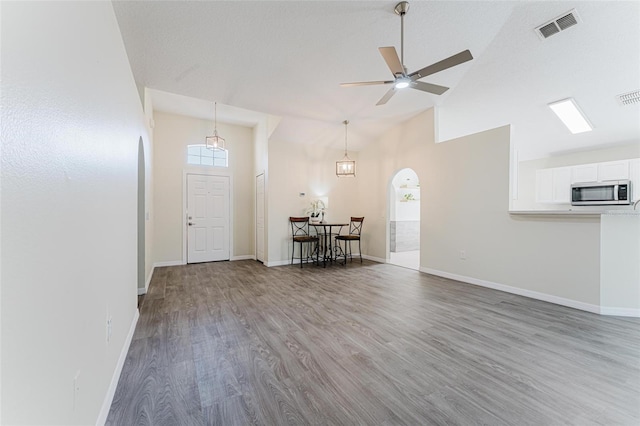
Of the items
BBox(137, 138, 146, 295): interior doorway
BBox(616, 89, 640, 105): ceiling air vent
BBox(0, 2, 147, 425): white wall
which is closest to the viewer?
BBox(0, 2, 147, 425): white wall

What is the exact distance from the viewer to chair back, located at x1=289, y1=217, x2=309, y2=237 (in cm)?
575

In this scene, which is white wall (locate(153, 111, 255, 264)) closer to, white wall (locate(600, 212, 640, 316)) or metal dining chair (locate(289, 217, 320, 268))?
metal dining chair (locate(289, 217, 320, 268))

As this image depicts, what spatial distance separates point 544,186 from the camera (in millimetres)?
5914

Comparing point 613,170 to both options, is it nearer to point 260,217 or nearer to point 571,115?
point 571,115

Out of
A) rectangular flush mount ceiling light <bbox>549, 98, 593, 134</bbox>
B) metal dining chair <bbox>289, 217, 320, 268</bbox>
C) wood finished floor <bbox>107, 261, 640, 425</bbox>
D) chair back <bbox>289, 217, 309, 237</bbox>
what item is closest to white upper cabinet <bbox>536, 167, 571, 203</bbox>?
rectangular flush mount ceiling light <bbox>549, 98, 593, 134</bbox>

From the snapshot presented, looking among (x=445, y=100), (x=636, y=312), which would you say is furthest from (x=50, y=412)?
(x=445, y=100)

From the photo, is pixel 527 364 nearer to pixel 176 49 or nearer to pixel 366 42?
pixel 366 42

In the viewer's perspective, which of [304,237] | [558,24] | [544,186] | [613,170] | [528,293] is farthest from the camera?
[544,186]

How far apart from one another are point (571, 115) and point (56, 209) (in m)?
6.56

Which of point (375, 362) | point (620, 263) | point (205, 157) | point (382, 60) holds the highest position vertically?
point (382, 60)

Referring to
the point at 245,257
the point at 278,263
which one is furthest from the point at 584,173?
the point at 245,257

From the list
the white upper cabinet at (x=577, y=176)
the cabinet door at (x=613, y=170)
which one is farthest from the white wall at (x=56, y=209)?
the cabinet door at (x=613, y=170)

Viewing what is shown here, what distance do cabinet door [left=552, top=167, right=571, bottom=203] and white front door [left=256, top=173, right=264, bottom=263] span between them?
6.42 metres

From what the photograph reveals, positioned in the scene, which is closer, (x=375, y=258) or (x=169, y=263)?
(x=169, y=263)
